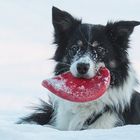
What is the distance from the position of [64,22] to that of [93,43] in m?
0.77

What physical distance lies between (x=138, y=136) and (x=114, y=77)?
3.23 m

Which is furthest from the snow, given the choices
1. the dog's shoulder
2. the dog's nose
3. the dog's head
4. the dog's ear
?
the dog's ear

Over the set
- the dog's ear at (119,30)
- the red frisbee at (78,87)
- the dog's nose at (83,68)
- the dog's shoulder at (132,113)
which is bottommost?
the dog's shoulder at (132,113)

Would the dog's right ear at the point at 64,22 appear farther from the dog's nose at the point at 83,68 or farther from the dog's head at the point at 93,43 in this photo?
the dog's nose at the point at 83,68

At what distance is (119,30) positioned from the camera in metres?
7.50

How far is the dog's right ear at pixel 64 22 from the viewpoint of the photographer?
7.61 metres

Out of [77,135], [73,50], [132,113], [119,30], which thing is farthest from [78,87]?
[77,135]

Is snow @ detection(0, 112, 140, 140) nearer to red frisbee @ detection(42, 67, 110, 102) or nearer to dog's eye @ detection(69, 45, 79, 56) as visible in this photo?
red frisbee @ detection(42, 67, 110, 102)

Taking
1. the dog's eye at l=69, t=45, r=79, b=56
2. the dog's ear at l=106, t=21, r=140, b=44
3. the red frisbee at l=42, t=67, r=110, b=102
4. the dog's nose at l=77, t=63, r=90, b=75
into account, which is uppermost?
the dog's ear at l=106, t=21, r=140, b=44

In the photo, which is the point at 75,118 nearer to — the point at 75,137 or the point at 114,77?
the point at 114,77

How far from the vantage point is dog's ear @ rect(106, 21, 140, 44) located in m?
7.46

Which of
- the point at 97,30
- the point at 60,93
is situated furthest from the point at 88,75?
the point at 97,30

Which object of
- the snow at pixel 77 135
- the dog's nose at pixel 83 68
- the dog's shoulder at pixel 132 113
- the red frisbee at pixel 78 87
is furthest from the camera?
the dog's shoulder at pixel 132 113

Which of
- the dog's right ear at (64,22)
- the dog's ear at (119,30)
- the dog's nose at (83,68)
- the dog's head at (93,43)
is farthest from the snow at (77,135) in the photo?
the dog's right ear at (64,22)
